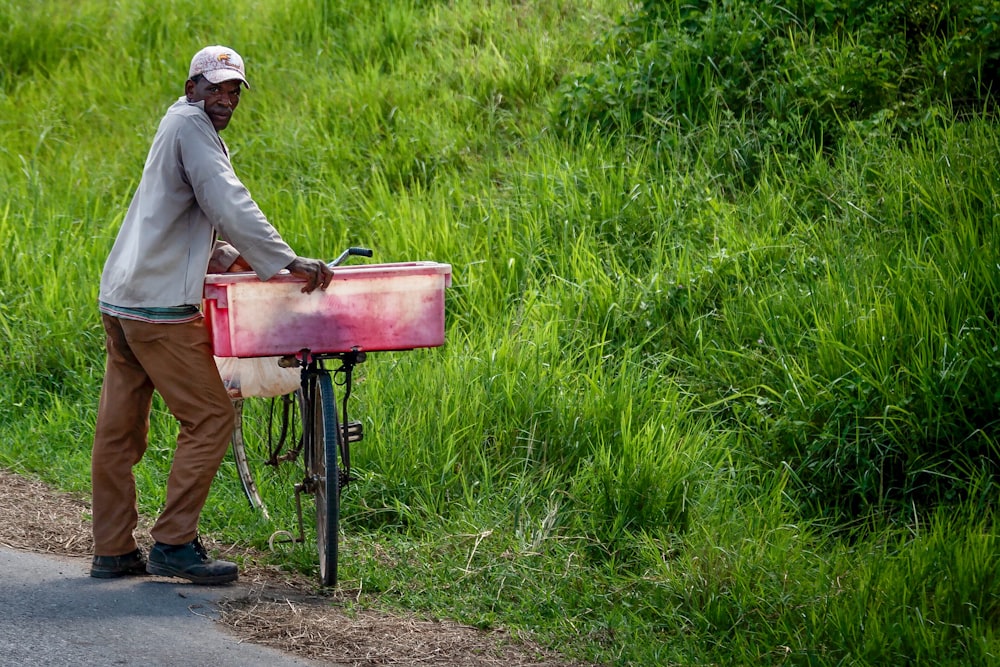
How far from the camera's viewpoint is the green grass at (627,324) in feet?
15.4

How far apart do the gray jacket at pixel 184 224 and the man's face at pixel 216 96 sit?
4 centimetres

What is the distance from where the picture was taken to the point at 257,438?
6301 millimetres

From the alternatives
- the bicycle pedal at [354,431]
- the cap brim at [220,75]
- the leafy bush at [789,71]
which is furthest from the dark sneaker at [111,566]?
the leafy bush at [789,71]

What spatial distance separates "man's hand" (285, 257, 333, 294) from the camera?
15.1 feet

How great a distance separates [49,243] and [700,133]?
15.4 ft

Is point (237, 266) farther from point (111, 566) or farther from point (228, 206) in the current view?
point (111, 566)

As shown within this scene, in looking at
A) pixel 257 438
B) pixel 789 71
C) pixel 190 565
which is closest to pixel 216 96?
pixel 190 565

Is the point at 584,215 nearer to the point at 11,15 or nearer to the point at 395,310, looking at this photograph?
the point at 395,310

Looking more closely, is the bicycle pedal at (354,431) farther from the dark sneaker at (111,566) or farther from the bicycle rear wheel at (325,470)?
the dark sneaker at (111,566)

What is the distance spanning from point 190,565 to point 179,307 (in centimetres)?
110

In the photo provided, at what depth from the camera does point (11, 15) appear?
1204 cm

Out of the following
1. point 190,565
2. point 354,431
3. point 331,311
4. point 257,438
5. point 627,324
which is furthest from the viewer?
point 627,324

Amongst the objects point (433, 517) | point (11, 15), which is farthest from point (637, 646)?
point (11, 15)

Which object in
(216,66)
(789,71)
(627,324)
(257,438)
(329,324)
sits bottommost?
(257,438)
